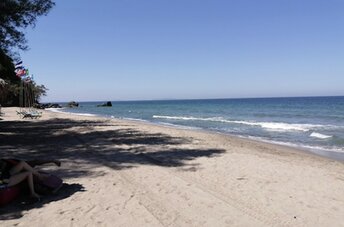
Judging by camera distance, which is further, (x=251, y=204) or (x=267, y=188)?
(x=267, y=188)

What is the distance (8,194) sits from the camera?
579 centimetres

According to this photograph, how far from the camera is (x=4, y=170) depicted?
20.4ft

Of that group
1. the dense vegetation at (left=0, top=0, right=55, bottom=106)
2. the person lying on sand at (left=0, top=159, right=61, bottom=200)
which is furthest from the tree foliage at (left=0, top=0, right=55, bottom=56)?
the person lying on sand at (left=0, top=159, right=61, bottom=200)

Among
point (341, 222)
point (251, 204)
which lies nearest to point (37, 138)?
point (251, 204)

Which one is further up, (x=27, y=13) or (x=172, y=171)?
(x=27, y=13)

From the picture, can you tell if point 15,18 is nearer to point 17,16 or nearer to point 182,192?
point 17,16

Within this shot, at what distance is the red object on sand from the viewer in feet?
18.7

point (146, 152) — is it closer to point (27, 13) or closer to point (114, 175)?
point (114, 175)

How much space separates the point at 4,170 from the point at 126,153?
5153mm

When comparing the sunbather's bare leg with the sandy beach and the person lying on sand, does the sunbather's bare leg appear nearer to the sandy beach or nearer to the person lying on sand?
the person lying on sand

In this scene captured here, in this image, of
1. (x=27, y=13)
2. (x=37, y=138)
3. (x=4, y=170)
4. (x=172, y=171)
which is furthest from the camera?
(x=27, y=13)

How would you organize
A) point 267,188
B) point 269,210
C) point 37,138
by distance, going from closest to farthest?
1. point 269,210
2. point 267,188
3. point 37,138

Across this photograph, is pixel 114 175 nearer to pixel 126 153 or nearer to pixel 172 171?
pixel 172 171

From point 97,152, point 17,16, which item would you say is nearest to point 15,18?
point 17,16
